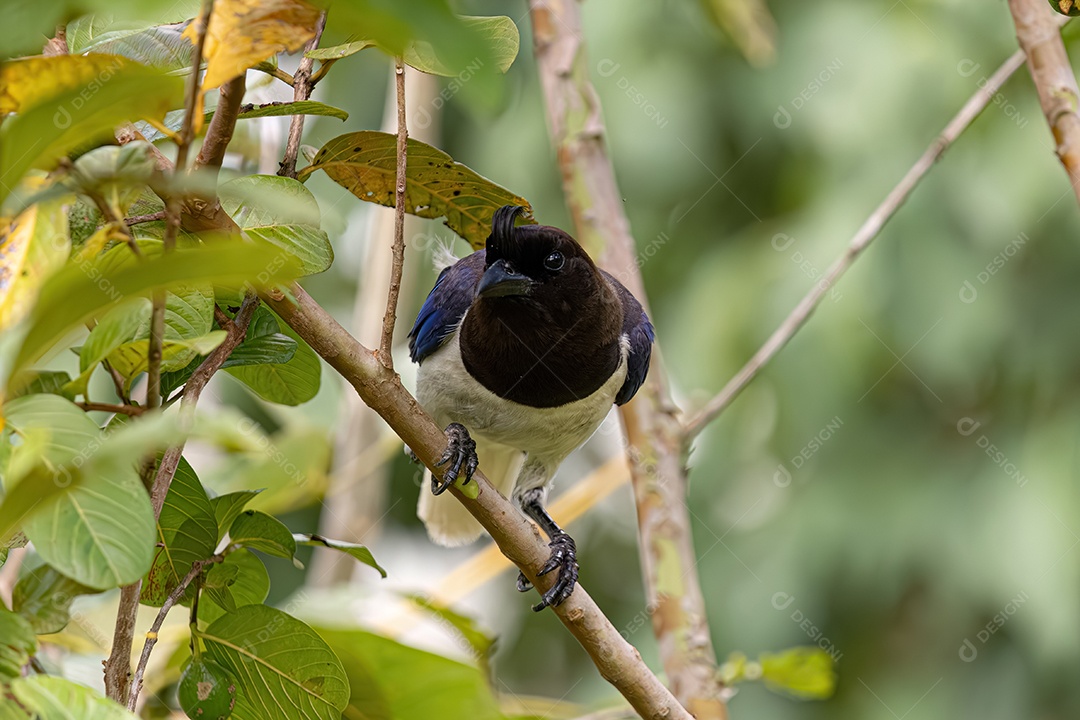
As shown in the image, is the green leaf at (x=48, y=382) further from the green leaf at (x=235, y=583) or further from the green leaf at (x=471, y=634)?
the green leaf at (x=471, y=634)

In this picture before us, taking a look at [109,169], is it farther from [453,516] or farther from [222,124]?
[453,516]

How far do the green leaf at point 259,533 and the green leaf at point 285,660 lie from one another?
0.10 meters

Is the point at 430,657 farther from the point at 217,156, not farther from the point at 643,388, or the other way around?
the point at 643,388

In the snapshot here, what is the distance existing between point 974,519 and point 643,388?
130 inches

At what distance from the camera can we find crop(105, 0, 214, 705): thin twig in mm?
815

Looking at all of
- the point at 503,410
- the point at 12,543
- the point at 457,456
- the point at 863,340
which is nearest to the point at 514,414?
the point at 503,410

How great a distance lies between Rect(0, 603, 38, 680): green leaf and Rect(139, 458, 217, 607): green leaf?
35 cm

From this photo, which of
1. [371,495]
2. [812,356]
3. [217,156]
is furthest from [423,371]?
[812,356]

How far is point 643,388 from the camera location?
7.45 feet

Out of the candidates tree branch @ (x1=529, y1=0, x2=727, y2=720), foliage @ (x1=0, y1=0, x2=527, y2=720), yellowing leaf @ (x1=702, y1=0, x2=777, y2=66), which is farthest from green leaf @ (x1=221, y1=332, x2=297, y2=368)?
yellowing leaf @ (x1=702, y1=0, x2=777, y2=66)

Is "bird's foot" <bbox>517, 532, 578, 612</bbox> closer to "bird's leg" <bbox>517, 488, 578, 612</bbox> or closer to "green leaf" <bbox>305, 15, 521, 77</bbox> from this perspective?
"bird's leg" <bbox>517, 488, 578, 612</bbox>

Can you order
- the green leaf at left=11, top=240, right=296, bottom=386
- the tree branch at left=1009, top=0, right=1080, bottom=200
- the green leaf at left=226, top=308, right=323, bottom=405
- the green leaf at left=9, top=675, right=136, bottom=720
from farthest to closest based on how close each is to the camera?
the tree branch at left=1009, top=0, right=1080, bottom=200 → the green leaf at left=226, top=308, right=323, bottom=405 → the green leaf at left=9, top=675, right=136, bottom=720 → the green leaf at left=11, top=240, right=296, bottom=386

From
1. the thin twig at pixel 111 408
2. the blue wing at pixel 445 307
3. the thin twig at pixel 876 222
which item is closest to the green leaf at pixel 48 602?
the thin twig at pixel 111 408

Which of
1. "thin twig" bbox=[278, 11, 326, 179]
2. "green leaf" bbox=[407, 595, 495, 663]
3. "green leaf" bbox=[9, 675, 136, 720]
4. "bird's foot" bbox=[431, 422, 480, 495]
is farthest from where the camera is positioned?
"green leaf" bbox=[407, 595, 495, 663]
